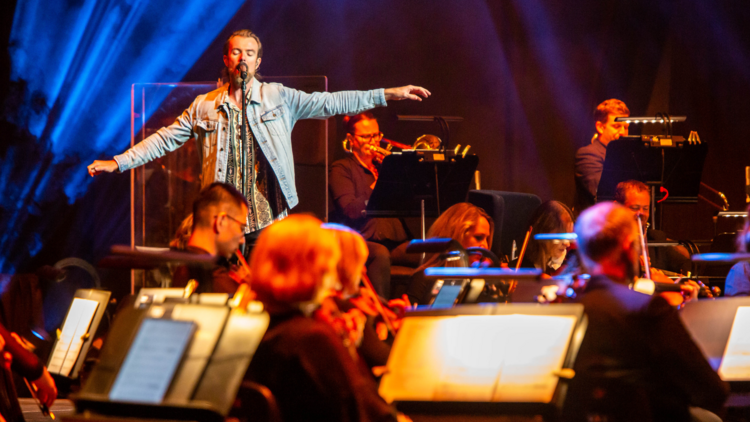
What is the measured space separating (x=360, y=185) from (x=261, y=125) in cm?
133

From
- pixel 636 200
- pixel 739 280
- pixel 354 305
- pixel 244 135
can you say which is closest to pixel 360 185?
pixel 244 135

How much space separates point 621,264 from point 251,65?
8.90 ft

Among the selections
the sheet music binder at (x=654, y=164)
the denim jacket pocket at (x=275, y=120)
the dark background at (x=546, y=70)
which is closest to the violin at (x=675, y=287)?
the sheet music binder at (x=654, y=164)

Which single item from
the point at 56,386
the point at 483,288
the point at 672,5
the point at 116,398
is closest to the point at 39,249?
the point at 56,386

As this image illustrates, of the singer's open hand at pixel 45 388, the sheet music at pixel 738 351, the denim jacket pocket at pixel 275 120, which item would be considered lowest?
the singer's open hand at pixel 45 388

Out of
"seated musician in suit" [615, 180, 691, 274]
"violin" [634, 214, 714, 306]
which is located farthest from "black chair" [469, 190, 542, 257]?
"violin" [634, 214, 714, 306]

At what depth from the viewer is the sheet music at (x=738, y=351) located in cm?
271

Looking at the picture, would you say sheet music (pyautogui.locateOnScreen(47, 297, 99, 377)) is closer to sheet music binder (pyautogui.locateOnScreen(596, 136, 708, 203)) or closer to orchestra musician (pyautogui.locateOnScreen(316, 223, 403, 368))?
orchestra musician (pyautogui.locateOnScreen(316, 223, 403, 368))

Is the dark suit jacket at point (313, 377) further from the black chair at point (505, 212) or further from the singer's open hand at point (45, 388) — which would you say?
the black chair at point (505, 212)

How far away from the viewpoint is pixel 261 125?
14.4ft

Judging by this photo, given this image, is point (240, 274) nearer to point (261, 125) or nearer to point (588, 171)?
point (261, 125)

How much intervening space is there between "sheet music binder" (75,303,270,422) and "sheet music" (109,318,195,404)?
0.6 inches

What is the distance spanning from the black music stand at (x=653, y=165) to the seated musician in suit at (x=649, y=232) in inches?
Result: 6.2

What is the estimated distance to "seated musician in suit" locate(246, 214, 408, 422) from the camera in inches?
69.4
